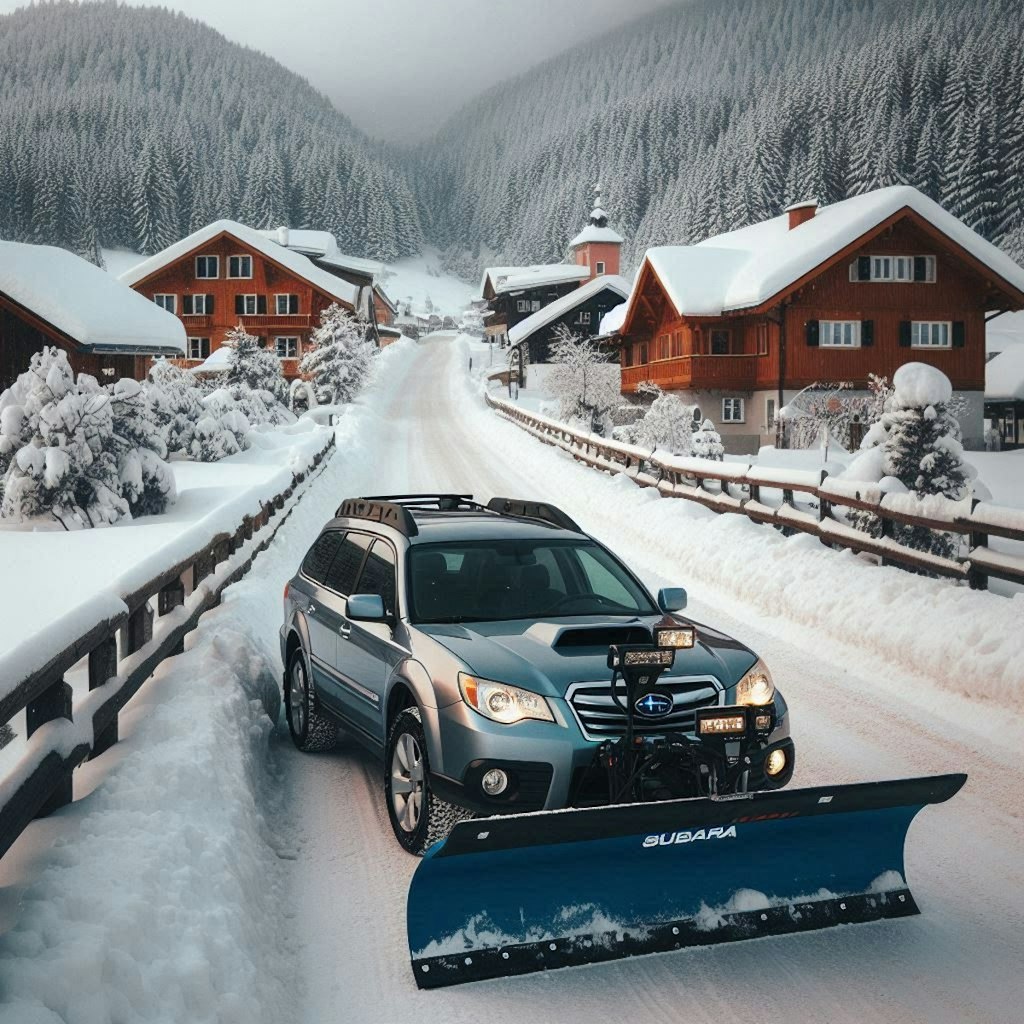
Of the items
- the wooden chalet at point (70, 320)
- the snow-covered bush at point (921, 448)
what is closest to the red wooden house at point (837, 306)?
the wooden chalet at point (70, 320)

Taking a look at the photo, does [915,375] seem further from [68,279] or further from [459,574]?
[68,279]

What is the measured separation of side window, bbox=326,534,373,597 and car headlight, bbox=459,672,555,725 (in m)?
2.21

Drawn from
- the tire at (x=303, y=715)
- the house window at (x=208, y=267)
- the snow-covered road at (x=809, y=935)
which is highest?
the house window at (x=208, y=267)

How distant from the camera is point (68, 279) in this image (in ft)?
134

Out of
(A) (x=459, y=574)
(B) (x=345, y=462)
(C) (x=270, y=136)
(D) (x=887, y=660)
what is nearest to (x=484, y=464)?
(B) (x=345, y=462)

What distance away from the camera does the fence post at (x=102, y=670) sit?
564cm

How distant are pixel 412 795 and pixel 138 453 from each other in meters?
18.7

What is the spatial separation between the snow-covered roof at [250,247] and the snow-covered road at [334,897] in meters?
62.5

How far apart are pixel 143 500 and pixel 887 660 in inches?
694

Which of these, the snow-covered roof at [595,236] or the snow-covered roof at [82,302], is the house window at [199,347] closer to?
the snow-covered roof at [82,302]

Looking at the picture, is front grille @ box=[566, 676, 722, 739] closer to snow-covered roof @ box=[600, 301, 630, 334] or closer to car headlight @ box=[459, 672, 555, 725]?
car headlight @ box=[459, 672, 555, 725]

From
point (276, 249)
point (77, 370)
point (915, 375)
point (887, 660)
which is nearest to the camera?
point (887, 660)

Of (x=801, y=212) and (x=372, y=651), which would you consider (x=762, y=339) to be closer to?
(x=801, y=212)

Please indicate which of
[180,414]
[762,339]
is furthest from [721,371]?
[180,414]
